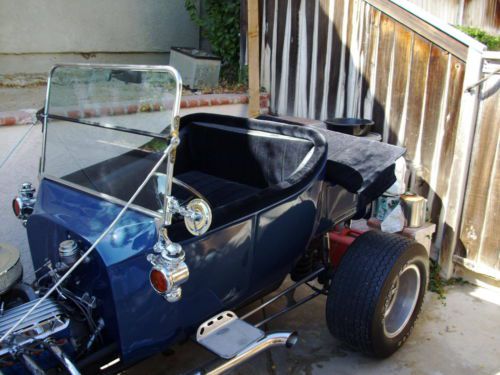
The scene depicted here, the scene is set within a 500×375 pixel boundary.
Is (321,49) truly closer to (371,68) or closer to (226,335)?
(371,68)

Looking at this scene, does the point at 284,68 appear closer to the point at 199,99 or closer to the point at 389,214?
the point at 199,99

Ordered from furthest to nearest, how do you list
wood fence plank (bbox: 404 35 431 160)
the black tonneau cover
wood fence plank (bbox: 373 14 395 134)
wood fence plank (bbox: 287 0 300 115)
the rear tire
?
wood fence plank (bbox: 287 0 300 115)
wood fence plank (bbox: 373 14 395 134)
wood fence plank (bbox: 404 35 431 160)
the black tonneau cover
the rear tire

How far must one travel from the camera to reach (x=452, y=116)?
3547 mm

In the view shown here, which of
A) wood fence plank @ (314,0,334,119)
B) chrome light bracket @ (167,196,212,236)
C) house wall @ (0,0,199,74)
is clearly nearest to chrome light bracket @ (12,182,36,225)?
chrome light bracket @ (167,196,212,236)

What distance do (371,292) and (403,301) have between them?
0.53m

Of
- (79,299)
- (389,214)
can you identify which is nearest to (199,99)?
(389,214)

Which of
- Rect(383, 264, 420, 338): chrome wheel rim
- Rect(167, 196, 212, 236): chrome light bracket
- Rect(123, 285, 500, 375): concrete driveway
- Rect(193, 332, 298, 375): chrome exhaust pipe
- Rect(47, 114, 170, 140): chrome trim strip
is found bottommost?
Rect(123, 285, 500, 375): concrete driveway

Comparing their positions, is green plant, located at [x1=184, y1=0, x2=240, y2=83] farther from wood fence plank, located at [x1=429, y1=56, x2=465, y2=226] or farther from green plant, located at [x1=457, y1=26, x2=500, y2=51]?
green plant, located at [x1=457, y1=26, x2=500, y2=51]

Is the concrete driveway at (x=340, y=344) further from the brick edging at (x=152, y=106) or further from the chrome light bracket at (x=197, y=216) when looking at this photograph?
the chrome light bracket at (x=197, y=216)

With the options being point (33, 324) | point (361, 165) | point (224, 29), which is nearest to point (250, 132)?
point (361, 165)

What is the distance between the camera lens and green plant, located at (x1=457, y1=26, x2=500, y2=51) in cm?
777

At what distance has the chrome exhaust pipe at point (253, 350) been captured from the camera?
2027 mm

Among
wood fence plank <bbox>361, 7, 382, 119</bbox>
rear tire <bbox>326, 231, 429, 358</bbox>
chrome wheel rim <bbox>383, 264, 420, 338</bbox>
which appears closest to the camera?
rear tire <bbox>326, 231, 429, 358</bbox>

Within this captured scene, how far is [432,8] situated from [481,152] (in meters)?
6.11
